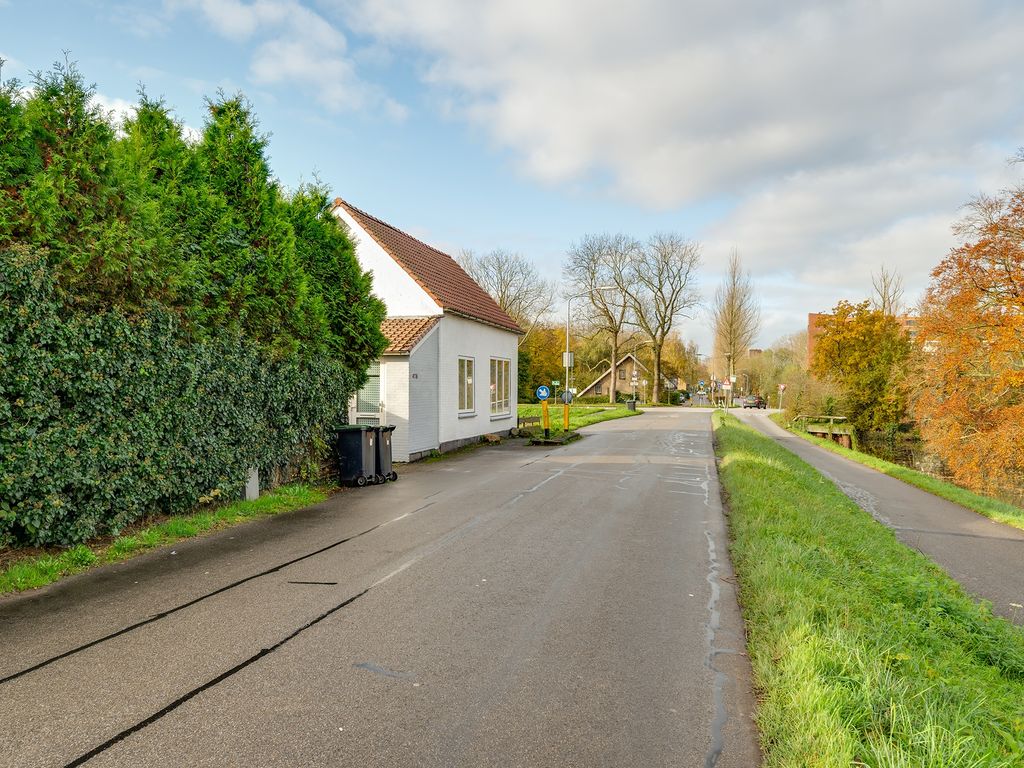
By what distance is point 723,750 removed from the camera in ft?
10.3

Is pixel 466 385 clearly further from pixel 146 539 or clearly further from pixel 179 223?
pixel 146 539

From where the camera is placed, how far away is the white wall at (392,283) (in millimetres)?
17625

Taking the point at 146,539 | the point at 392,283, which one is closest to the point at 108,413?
the point at 146,539

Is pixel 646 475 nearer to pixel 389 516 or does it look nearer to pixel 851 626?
pixel 389 516

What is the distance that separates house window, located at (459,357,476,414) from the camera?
19.1m

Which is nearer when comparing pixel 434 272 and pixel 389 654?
pixel 389 654

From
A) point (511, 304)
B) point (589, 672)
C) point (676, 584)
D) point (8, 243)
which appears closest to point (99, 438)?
point (8, 243)

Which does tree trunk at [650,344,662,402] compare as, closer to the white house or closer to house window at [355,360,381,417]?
the white house

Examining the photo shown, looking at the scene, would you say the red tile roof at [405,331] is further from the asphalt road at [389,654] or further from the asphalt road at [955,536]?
the asphalt road at [955,536]

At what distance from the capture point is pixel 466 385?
19469 mm

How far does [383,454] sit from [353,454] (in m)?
0.71

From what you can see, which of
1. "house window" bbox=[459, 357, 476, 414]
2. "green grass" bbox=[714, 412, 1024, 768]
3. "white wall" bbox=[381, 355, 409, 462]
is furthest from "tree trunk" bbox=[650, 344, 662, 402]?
"green grass" bbox=[714, 412, 1024, 768]

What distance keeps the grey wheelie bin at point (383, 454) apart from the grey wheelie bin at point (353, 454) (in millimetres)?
326

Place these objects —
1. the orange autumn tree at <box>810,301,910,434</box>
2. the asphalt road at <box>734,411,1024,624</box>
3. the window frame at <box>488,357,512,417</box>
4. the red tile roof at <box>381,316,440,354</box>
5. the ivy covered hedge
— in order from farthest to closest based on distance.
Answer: the orange autumn tree at <box>810,301,910,434</box> → the window frame at <box>488,357,512,417</box> → the red tile roof at <box>381,316,440,354</box> → the asphalt road at <box>734,411,1024,624</box> → the ivy covered hedge
